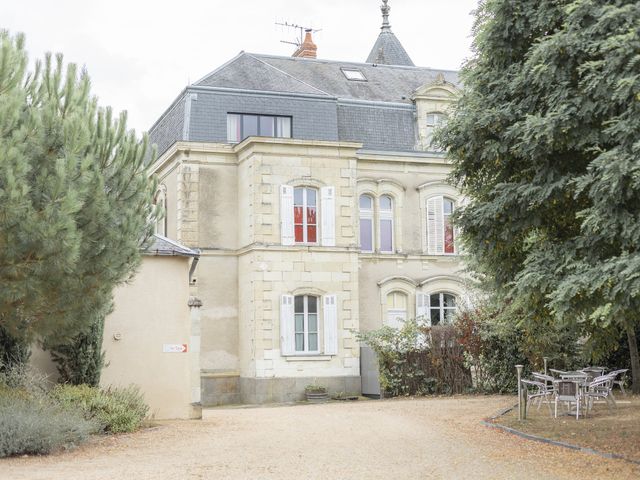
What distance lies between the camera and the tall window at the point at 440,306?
27078 millimetres

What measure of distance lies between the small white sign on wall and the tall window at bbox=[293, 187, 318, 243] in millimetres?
7944

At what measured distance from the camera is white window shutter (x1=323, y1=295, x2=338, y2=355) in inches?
977

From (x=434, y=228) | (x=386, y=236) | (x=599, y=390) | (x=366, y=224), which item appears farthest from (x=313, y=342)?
(x=599, y=390)

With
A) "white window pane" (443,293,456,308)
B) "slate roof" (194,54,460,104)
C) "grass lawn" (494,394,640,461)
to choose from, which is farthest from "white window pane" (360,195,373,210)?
"grass lawn" (494,394,640,461)

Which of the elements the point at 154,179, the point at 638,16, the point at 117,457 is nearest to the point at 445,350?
the point at 154,179

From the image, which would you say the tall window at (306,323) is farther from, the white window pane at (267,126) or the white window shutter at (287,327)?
the white window pane at (267,126)

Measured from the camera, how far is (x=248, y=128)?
1022 inches

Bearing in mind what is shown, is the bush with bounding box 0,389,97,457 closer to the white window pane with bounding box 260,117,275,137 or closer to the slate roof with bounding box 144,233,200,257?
the slate roof with bounding box 144,233,200,257

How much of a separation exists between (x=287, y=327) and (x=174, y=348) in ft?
23.3

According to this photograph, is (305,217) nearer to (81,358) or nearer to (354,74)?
(354,74)

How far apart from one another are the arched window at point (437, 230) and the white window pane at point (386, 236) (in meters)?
1.13

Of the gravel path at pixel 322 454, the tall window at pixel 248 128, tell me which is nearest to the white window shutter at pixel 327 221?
the tall window at pixel 248 128

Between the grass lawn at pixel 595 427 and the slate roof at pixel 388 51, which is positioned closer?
the grass lawn at pixel 595 427

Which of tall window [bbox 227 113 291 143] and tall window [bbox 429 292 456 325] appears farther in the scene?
tall window [bbox 429 292 456 325]
